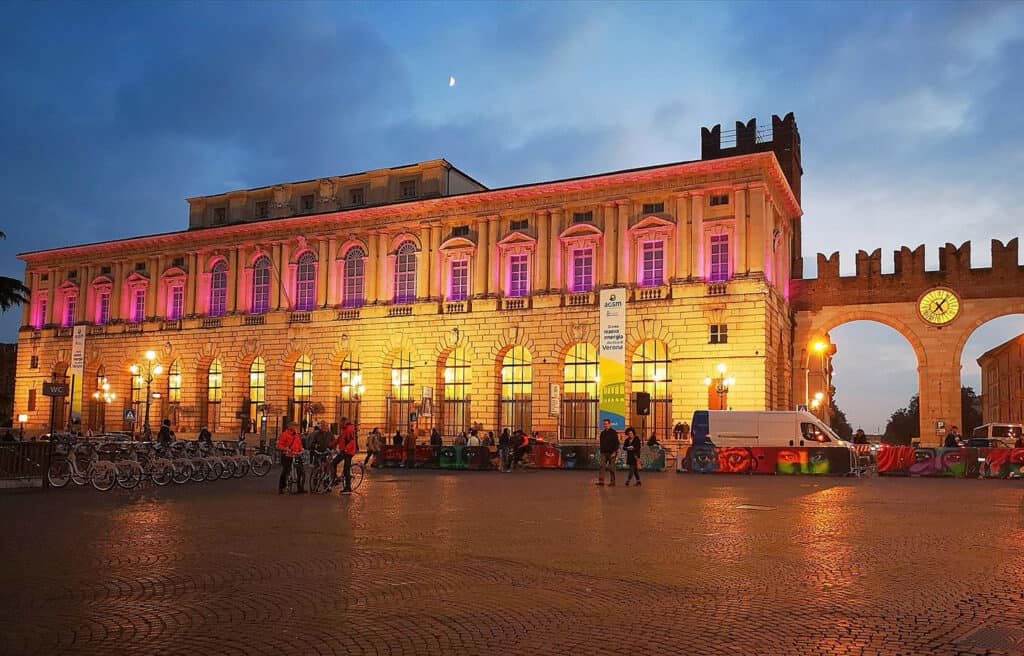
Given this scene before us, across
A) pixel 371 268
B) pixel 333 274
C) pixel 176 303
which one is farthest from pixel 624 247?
pixel 176 303

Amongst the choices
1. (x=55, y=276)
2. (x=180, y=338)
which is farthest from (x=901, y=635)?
(x=55, y=276)

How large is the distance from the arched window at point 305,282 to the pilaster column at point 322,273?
0.56 meters

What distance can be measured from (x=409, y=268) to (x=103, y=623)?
4336 cm

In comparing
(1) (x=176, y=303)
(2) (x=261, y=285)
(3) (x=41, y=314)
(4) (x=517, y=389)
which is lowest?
(4) (x=517, y=389)

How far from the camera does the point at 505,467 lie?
33531 millimetres

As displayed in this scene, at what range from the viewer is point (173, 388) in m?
→ 57.4

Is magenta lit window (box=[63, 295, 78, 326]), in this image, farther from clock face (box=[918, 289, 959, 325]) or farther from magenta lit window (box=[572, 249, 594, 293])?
clock face (box=[918, 289, 959, 325])

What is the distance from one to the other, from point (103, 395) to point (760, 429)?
4276 cm

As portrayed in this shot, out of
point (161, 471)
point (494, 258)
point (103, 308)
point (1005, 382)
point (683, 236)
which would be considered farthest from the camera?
point (1005, 382)

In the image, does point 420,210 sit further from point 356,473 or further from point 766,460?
point 356,473

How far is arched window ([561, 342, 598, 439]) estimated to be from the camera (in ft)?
151

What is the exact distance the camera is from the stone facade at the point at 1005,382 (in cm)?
7019

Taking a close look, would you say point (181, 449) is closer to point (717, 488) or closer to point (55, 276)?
point (717, 488)

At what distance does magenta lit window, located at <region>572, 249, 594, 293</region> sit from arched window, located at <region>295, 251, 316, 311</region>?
15928 millimetres
